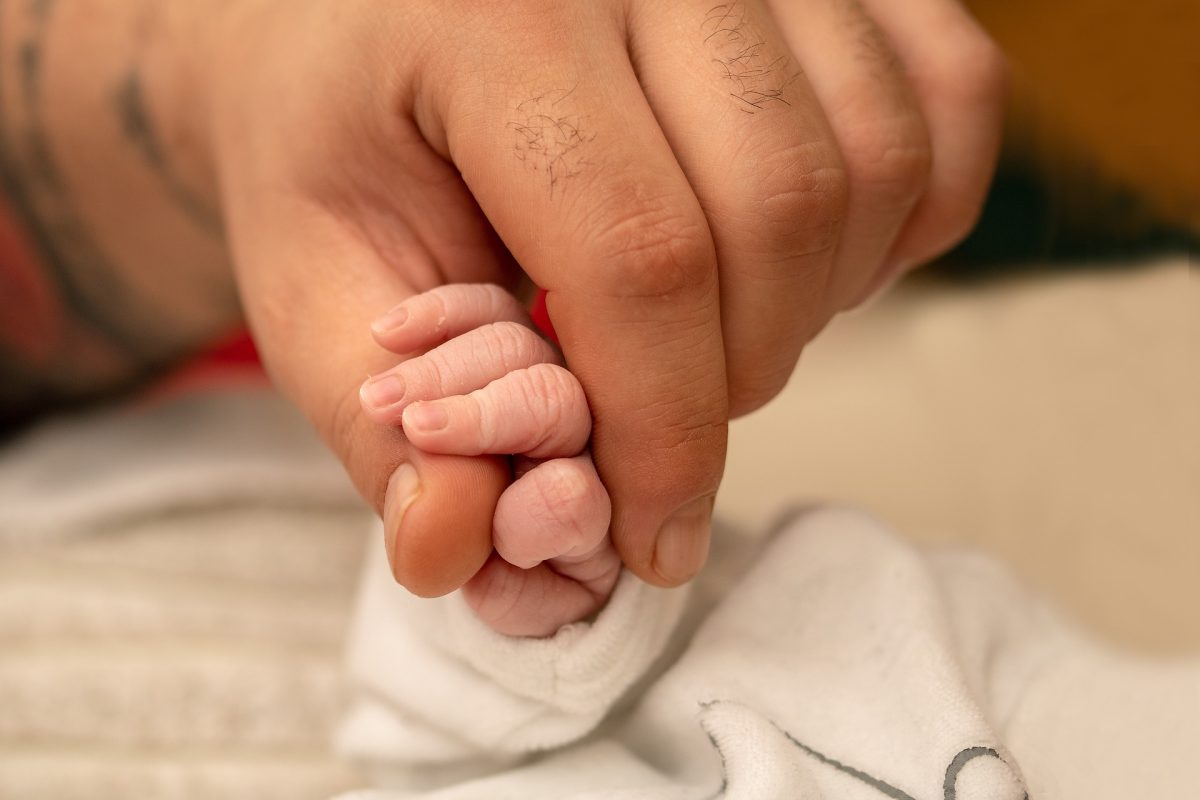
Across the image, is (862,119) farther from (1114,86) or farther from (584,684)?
(1114,86)

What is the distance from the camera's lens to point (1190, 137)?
3.79ft

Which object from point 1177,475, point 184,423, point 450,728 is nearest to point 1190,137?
Answer: point 1177,475

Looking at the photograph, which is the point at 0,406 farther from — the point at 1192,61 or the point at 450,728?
the point at 1192,61

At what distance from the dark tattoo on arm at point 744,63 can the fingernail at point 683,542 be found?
22 centimetres

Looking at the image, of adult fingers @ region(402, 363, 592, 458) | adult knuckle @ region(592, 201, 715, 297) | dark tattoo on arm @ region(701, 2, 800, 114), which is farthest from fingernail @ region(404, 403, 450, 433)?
dark tattoo on arm @ region(701, 2, 800, 114)

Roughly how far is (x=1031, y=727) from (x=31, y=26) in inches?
41.0

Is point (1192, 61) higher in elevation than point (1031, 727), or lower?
higher

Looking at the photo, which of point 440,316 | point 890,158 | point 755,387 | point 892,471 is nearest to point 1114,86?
point 892,471

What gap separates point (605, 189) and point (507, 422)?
13cm

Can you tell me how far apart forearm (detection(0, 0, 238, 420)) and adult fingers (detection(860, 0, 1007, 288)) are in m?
0.55

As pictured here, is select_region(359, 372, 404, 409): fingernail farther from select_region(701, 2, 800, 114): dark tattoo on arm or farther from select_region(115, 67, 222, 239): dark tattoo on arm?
select_region(115, 67, 222, 239): dark tattoo on arm

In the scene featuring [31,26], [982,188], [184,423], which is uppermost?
[31,26]

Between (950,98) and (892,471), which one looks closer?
(950,98)

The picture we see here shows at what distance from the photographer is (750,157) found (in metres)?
0.55
